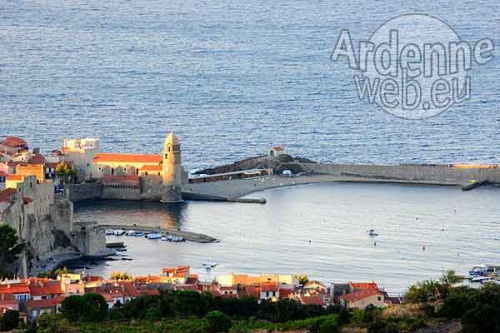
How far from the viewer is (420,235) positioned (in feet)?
268

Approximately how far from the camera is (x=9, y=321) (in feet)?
184

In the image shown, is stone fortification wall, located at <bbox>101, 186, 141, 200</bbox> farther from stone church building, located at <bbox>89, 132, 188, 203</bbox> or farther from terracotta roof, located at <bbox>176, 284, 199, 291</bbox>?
terracotta roof, located at <bbox>176, 284, 199, 291</bbox>

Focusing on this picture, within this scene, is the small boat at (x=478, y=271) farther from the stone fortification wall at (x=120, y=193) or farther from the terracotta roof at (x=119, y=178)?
the terracotta roof at (x=119, y=178)

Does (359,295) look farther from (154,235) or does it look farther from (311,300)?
(154,235)

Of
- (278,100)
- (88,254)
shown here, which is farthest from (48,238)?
(278,100)

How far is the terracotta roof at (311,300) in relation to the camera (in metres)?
61.5

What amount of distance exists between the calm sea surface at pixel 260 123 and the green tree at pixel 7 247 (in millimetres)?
4104

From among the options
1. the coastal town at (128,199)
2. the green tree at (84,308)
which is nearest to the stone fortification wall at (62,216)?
the coastal town at (128,199)

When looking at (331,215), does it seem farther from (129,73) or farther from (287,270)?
(129,73)

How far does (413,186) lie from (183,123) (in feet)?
78.8

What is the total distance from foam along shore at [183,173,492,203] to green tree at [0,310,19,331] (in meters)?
36.0

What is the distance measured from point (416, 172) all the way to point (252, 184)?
722 cm

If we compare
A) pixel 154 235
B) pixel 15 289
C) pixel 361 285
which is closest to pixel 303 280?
pixel 361 285

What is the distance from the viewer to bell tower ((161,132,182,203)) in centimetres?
9281
